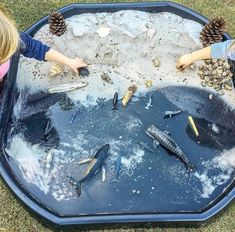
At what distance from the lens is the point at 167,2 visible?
3.49 m

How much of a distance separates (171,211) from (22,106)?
1.08 meters

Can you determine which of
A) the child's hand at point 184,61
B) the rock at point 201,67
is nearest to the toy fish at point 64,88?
the child's hand at point 184,61

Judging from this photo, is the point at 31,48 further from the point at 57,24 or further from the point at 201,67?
the point at 201,67

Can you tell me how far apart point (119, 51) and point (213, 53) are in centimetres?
61

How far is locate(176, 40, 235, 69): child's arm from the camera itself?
300cm

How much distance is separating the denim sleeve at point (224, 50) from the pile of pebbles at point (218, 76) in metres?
0.16

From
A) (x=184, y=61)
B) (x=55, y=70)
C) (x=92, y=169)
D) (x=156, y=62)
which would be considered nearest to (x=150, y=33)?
(x=156, y=62)

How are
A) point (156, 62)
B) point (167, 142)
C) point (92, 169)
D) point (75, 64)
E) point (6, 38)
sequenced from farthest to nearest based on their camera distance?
point (156, 62) → point (75, 64) → point (167, 142) → point (92, 169) → point (6, 38)

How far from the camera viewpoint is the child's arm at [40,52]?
2932mm

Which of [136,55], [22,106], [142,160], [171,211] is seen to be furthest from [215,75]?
[22,106]

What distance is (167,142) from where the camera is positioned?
2.89 meters

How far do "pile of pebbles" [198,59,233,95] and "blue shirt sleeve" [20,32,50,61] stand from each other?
3.28 ft

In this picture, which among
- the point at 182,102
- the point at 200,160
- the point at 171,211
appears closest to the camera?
the point at 171,211

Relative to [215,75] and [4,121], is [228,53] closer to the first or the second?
[215,75]
